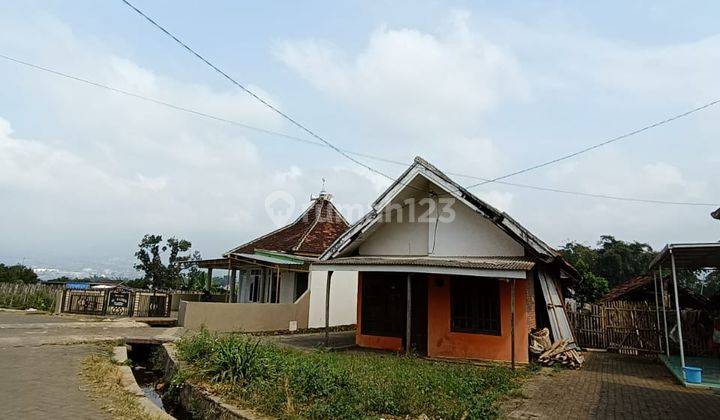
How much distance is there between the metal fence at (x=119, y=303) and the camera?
68.0ft

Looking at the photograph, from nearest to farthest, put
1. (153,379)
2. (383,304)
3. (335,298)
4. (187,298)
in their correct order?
1. (153,379)
2. (383,304)
3. (335,298)
4. (187,298)

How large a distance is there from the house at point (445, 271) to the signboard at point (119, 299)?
12.5 meters

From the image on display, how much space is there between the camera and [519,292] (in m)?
11.3

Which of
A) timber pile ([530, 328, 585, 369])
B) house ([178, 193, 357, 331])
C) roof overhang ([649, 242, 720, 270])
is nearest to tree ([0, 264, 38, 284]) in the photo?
house ([178, 193, 357, 331])

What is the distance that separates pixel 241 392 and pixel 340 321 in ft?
40.2

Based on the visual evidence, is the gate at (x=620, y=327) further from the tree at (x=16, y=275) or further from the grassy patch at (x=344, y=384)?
the tree at (x=16, y=275)

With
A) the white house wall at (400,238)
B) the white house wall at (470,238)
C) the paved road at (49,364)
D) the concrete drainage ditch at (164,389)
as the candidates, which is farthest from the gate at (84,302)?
the white house wall at (470,238)

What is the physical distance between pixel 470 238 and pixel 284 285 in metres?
10.3

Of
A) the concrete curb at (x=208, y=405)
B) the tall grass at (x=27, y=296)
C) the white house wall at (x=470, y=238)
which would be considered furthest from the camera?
the tall grass at (x=27, y=296)

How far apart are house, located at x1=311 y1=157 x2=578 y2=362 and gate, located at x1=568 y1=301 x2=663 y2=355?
1.80 metres

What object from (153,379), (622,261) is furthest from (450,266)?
(622,261)

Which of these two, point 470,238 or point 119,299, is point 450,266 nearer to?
point 470,238

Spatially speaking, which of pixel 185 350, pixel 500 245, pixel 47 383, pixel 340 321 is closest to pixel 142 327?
pixel 340 321

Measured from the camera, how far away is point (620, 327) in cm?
1405
